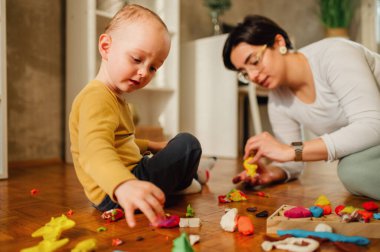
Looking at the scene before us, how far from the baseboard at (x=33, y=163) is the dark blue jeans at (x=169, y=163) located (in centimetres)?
117

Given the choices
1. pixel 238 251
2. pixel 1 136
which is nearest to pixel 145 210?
pixel 238 251

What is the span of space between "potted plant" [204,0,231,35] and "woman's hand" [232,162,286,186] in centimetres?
171

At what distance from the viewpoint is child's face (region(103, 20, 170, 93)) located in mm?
841

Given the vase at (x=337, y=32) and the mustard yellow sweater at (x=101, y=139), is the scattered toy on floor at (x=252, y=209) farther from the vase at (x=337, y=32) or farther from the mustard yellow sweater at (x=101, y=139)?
the vase at (x=337, y=32)

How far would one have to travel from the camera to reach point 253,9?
3412mm

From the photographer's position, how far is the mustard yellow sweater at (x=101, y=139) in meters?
0.63

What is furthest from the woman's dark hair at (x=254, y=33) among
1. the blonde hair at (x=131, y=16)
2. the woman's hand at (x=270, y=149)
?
the blonde hair at (x=131, y=16)

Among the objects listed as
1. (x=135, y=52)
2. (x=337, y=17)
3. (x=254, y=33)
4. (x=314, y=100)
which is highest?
(x=337, y=17)

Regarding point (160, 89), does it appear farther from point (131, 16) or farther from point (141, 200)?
point (141, 200)

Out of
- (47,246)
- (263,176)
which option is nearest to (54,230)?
(47,246)

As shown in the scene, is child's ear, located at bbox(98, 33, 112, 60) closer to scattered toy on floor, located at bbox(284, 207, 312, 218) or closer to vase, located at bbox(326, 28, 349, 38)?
scattered toy on floor, located at bbox(284, 207, 312, 218)

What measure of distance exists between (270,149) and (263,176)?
0.22m

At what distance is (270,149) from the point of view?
111cm

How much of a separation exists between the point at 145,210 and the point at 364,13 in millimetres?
3358
